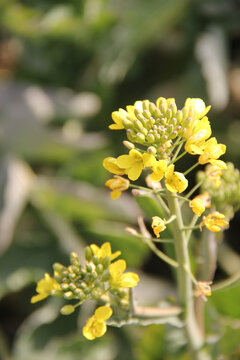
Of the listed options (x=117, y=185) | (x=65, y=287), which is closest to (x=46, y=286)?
(x=65, y=287)

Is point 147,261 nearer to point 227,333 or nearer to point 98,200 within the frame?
point 98,200

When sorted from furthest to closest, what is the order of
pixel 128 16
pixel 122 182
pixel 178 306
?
pixel 128 16 < pixel 178 306 < pixel 122 182

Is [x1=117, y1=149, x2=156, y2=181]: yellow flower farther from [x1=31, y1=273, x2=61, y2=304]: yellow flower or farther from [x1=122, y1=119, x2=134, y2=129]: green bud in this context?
[x1=31, y1=273, x2=61, y2=304]: yellow flower

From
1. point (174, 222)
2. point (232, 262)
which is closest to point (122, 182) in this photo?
point (174, 222)

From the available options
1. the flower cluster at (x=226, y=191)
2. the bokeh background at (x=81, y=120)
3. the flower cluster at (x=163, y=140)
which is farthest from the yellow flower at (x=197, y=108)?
the bokeh background at (x=81, y=120)

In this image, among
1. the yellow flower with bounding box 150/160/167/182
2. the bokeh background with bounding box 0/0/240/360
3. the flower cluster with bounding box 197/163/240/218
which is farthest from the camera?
the bokeh background with bounding box 0/0/240/360

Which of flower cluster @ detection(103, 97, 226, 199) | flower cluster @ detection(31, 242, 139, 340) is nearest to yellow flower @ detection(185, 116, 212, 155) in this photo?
flower cluster @ detection(103, 97, 226, 199)
